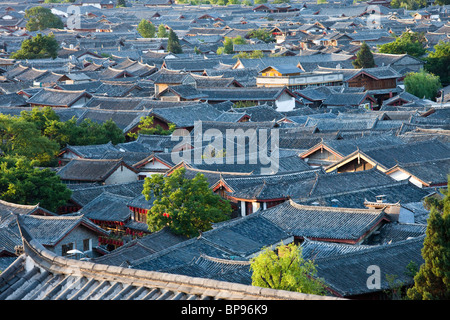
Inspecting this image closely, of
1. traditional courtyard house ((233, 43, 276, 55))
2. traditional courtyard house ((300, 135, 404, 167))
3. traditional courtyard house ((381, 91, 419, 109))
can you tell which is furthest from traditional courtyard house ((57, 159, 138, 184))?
traditional courtyard house ((233, 43, 276, 55))

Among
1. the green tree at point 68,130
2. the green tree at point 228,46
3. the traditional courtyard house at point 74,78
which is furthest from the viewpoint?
the green tree at point 228,46

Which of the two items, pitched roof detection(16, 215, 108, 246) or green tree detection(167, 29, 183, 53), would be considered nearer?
pitched roof detection(16, 215, 108, 246)

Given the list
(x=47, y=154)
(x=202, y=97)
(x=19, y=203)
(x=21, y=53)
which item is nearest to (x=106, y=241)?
(x=19, y=203)

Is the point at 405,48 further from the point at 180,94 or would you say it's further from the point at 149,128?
the point at 149,128

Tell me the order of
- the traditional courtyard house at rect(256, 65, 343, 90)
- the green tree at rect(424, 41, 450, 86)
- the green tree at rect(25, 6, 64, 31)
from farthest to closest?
1. the green tree at rect(25, 6, 64, 31)
2. the green tree at rect(424, 41, 450, 86)
3. the traditional courtyard house at rect(256, 65, 343, 90)

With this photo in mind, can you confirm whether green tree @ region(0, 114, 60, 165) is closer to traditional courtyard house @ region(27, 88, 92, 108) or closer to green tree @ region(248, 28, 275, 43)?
traditional courtyard house @ region(27, 88, 92, 108)

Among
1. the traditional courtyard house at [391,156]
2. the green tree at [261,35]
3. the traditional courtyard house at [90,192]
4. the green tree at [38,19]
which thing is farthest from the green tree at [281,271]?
the green tree at [38,19]

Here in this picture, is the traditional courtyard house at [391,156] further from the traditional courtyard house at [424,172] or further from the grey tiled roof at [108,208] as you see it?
the grey tiled roof at [108,208]

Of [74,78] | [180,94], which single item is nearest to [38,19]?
[74,78]
